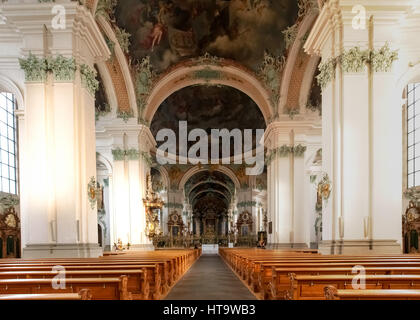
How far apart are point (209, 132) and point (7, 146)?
20670 mm

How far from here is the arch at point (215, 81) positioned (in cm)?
2314

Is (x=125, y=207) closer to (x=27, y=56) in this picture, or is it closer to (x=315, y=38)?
(x=27, y=56)

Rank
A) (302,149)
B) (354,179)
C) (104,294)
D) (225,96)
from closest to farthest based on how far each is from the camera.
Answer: (104,294), (354,179), (302,149), (225,96)

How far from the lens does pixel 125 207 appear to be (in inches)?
867

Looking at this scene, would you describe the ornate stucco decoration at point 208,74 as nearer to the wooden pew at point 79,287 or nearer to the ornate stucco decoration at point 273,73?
the ornate stucco decoration at point 273,73

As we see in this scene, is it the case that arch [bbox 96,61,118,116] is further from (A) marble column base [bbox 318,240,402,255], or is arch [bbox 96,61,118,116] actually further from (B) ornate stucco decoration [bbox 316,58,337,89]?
(A) marble column base [bbox 318,240,402,255]

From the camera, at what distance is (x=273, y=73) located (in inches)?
859

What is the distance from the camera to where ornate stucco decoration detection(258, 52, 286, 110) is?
21.5 m

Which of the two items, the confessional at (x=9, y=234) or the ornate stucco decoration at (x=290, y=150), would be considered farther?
the ornate stucco decoration at (x=290, y=150)

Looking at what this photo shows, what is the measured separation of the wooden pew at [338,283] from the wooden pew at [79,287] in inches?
86.7

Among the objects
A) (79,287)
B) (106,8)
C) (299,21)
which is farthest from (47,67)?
(299,21)

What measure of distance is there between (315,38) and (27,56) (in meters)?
8.37

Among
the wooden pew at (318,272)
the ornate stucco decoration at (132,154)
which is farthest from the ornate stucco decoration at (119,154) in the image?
the wooden pew at (318,272)
